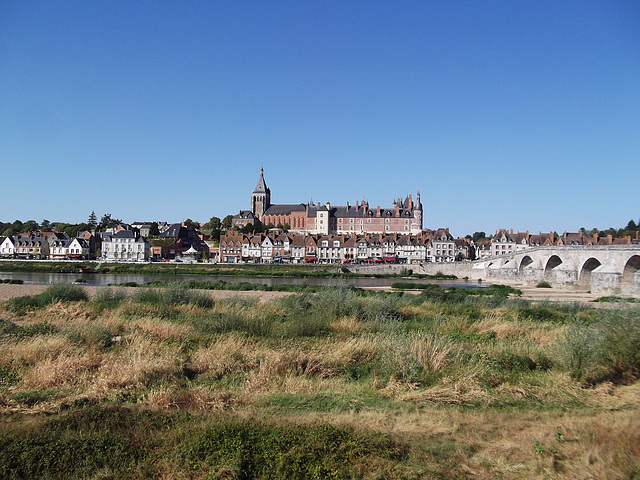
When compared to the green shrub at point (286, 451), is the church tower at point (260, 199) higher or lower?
higher

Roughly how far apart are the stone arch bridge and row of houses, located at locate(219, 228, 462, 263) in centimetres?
2439

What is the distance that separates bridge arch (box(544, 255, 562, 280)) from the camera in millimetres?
47684

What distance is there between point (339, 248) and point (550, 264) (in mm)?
40441

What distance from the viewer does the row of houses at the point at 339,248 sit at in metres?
80.3

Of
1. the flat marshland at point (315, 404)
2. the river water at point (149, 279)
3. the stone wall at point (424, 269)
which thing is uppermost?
the flat marshland at point (315, 404)

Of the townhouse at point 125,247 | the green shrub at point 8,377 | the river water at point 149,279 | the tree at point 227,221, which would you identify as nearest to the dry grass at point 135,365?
the green shrub at point 8,377

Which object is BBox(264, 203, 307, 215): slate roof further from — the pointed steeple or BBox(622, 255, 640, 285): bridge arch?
BBox(622, 255, 640, 285): bridge arch

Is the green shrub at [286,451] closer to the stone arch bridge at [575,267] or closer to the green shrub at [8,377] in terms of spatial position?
the green shrub at [8,377]

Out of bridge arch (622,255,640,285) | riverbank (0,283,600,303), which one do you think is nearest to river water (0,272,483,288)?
riverbank (0,283,600,303)

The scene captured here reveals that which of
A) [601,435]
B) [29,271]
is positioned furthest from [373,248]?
[601,435]

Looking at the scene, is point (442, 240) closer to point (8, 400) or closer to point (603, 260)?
point (603, 260)

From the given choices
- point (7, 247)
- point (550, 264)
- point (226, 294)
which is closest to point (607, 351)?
point (226, 294)

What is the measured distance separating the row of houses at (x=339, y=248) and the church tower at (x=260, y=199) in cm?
4018

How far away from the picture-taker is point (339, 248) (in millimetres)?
82438
